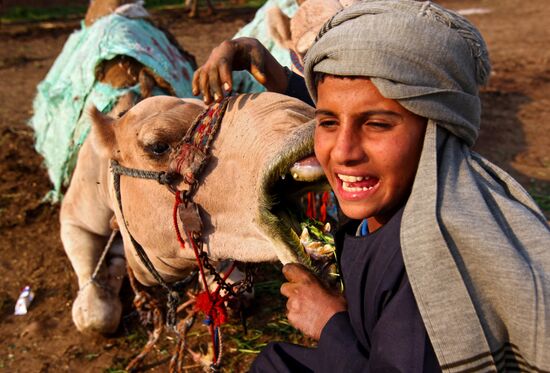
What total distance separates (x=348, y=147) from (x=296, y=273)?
1.53 feet

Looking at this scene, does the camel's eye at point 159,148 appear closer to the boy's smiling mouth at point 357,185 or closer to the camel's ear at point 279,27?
the boy's smiling mouth at point 357,185

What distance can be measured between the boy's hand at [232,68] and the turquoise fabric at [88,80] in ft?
4.06

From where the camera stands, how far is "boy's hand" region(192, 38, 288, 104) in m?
2.42

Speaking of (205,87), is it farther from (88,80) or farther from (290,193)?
(88,80)

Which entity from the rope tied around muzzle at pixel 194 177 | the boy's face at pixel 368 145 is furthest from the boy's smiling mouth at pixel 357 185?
the rope tied around muzzle at pixel 194 177

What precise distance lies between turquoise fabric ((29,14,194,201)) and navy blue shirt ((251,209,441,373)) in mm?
2471

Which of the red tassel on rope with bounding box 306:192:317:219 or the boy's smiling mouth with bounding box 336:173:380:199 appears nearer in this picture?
the boy's smiling mouth with bounding box 336:173:380:199

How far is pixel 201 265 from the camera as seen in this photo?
90.3 inches

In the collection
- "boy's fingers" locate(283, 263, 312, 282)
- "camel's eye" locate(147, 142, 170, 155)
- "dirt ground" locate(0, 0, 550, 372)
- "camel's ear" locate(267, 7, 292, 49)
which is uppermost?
"boy's fingers" locate(283, 263, 312, 282)

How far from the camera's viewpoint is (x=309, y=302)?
1791 mm

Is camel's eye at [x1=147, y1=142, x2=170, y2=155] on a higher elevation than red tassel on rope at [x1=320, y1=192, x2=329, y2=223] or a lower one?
higher

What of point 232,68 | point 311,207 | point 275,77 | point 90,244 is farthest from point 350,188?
point 90,244

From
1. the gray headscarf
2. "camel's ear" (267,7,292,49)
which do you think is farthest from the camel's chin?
"camel's ear" (267,7,292,49)

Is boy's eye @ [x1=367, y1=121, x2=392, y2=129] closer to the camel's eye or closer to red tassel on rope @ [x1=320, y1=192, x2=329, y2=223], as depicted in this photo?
red tassel on rope @ [x1=320, y1=192, x2=329, y2=223]
